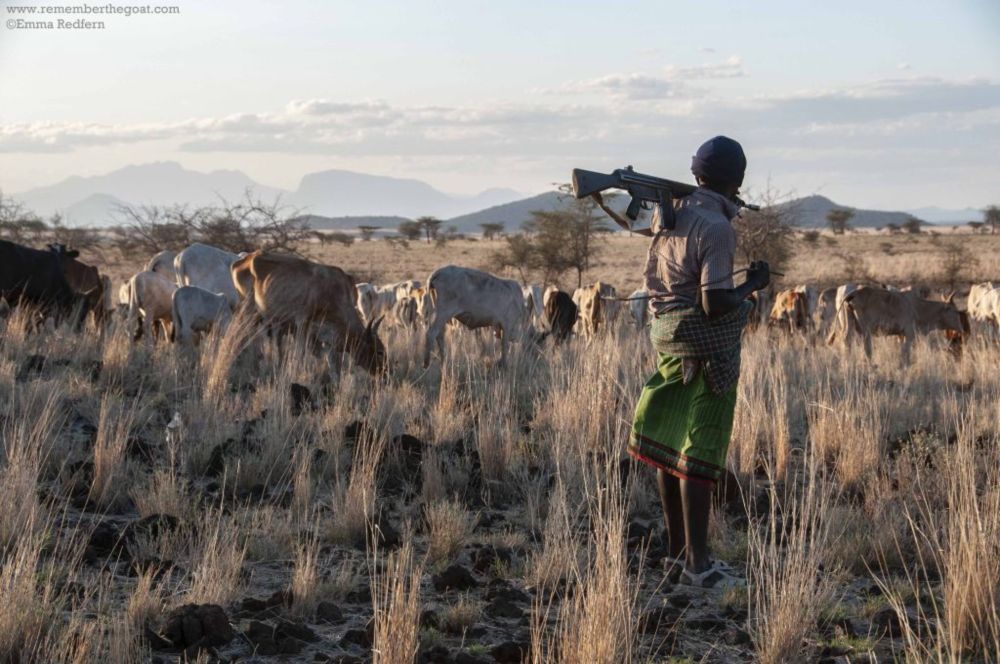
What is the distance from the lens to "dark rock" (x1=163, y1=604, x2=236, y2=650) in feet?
14.8

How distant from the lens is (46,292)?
14680mm

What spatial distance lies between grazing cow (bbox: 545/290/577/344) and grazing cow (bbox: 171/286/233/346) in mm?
5851

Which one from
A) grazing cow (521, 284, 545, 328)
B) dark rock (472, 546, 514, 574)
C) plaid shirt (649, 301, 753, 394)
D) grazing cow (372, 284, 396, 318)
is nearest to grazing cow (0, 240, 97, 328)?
grazing cow (372, 284, 396, 318)

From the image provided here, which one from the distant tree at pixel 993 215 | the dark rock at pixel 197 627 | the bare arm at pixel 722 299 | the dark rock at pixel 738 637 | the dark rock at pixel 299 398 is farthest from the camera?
the distant tree at pixel 993 215

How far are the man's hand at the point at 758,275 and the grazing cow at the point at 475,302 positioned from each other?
8.22m

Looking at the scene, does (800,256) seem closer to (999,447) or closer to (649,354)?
(649,354)

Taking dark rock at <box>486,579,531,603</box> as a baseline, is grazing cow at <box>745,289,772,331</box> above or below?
below

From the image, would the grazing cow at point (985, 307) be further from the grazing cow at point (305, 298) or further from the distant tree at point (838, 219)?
the distant tree at point (838, 219)

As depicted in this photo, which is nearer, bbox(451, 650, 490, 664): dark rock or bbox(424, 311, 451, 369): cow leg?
bbox(451, 650, 490, 664): dark rock

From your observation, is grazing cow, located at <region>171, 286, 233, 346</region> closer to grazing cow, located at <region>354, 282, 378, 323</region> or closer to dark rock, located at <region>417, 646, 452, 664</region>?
grazing cow, located at <region>354, 282, 378, 323</region>

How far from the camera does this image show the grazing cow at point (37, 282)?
14.3 m

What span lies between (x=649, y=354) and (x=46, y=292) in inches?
318

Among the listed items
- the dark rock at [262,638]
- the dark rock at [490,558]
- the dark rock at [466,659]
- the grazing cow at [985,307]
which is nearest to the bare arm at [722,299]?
the dark rock at [490,558]

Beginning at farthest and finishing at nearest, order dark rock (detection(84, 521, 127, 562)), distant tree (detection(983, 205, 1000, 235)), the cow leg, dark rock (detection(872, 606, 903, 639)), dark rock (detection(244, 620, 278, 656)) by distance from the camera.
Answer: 1. distant tree (detection(983, 205, 1000, 235))
2. the cow leg
3. dark rock (detection(84, 521, 127, 562))
4. dark rock (detection(872, 606, 903, 639))
5. dark rock (detection(244, 620, 278, 656))
